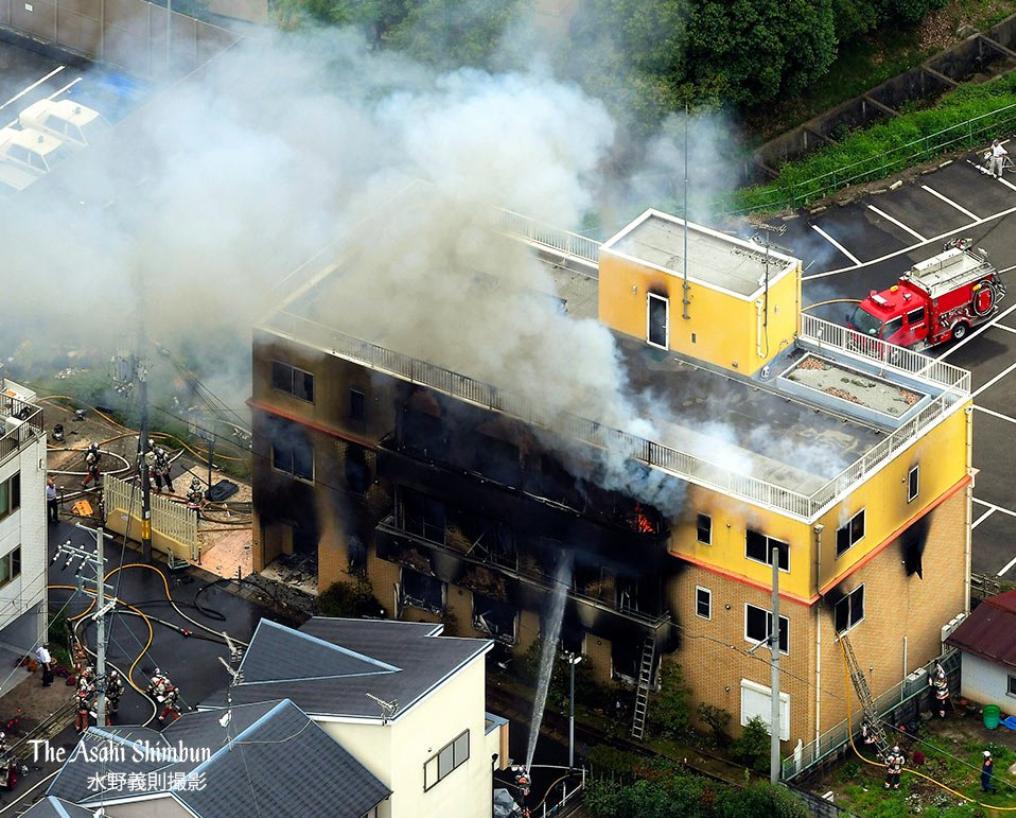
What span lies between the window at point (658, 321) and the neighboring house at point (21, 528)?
16644 millimetres

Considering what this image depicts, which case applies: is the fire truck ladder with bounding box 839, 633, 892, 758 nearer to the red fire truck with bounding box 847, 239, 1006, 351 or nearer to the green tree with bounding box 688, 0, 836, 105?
the red fire truck with bounding box 847, 239, 1006, 351

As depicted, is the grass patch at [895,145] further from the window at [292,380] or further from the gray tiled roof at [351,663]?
the gray tiled roof at [351,663]

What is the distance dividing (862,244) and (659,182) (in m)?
7.49

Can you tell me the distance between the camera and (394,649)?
76062mm

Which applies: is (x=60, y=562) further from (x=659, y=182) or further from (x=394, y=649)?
(x=659, y=182)

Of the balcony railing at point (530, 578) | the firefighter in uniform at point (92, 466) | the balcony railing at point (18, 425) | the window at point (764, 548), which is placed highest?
the balcony railing at point (18, 425)

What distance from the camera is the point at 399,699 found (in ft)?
240

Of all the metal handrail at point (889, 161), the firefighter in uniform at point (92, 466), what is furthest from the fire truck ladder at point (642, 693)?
the metal handrail at point (889, 161)

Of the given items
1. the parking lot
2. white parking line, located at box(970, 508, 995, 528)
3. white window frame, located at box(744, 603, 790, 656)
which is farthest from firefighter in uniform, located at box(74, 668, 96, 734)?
the parking lot

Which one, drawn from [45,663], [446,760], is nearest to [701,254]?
[446,760]

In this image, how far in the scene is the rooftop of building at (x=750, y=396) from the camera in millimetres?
79062

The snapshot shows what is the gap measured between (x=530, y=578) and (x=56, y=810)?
17.2 metres

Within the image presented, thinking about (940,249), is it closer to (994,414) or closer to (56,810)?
(994,414)

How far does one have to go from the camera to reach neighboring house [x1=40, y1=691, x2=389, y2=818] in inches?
2761
